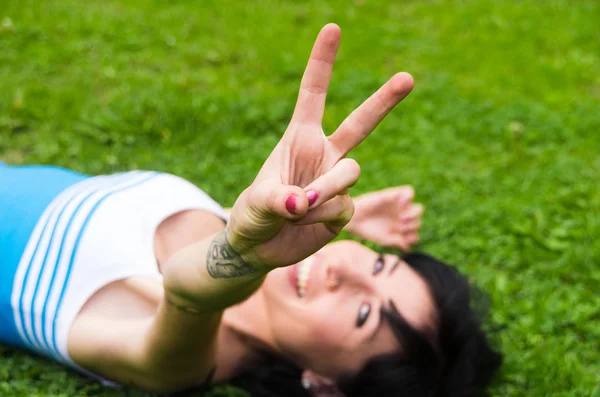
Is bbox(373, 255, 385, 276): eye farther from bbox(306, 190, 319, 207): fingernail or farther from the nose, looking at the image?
bbox(306, 190, 319, 207): fingernail

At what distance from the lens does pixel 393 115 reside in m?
4.36

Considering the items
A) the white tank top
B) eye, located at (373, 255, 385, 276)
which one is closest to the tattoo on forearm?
the white tank top

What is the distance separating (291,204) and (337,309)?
1.13m

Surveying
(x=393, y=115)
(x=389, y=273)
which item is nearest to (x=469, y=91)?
(x=393, y=115)

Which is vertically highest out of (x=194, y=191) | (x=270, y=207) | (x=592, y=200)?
(x=270, y=207)

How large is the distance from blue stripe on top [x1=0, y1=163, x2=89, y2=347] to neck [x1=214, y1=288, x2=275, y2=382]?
0.76 metres

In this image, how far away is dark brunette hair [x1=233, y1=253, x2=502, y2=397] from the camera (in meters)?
2.40

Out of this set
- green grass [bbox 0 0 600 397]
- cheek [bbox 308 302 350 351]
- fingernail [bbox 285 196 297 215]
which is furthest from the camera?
green grass [bbox 0 0 600 397]

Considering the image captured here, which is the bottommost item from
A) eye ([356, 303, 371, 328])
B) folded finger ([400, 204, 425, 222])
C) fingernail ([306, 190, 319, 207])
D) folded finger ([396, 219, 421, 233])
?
folded finger ([396, 219, 421, 233])

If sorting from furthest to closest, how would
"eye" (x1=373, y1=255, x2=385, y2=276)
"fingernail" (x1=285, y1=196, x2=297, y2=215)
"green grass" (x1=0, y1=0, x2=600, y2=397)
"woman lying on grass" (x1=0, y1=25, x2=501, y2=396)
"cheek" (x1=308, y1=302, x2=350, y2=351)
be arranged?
1. "green grass" (x1=0, y1=0, x2=600, y2=397)
2. "eye" (x1=373, y1=255, x2=385, y2=276)
3. "cheek" (x1=308, y1=302, x2=350, y2=351)
4. "woman lying on grass" (x1=0, y1=25, x2=501, y2=396)
5. "fingernail" (x1=285, y1=196, x2=297, y2=215)

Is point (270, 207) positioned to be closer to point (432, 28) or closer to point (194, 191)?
point (194, 191)

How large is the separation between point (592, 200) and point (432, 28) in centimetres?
224

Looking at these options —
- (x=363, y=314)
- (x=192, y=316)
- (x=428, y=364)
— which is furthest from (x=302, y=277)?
(x=192, y=316)

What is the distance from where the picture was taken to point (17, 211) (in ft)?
8.07
